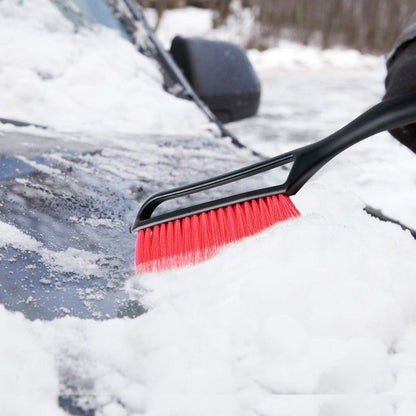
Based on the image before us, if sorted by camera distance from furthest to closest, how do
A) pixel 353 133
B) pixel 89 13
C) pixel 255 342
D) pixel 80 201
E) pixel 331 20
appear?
1. pixel 331 20
2. pixel 89 13
3. pixel 80 201
4. pixel 353 133
5. pixel 255 342

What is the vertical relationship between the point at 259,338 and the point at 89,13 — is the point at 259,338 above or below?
above

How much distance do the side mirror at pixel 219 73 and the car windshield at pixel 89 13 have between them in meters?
0.29

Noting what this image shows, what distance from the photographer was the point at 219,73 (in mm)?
1787

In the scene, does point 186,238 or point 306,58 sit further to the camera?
point 306,58

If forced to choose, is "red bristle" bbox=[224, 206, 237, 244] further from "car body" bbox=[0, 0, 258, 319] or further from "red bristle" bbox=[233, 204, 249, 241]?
"car body" bbox=[0, 0, 258, 319]

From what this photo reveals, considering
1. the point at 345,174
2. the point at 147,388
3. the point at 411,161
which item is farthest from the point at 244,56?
the point at 147,388

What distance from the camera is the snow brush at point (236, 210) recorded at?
0.82 m

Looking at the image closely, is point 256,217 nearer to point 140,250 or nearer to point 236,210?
point 236,210

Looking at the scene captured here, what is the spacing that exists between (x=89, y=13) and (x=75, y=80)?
0.40 metres

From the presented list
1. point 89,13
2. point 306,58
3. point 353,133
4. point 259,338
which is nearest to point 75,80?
point 89,13

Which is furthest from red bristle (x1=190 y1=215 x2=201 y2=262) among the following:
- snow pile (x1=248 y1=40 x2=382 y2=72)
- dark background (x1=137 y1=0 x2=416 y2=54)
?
dark background (x1=137 y1=0 x2=416 y2=54)

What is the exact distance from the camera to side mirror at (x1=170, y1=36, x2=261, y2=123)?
1778mm

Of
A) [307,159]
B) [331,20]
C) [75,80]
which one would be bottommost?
[331,20]

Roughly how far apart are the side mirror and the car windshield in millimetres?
286
